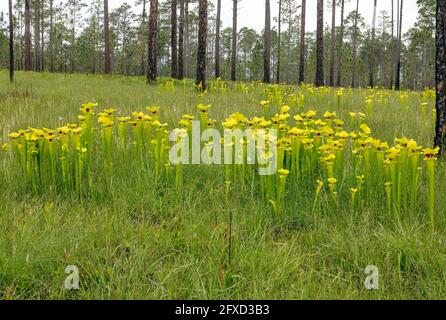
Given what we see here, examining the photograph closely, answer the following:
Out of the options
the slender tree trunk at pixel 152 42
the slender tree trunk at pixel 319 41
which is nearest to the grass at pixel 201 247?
the slender tree trunk at pixel 152 42

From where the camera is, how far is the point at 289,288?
6.36 ft

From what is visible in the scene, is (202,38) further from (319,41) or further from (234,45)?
(234,45)

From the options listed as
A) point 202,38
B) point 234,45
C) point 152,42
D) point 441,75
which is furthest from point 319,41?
point 441,75

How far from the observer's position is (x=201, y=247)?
227 cm

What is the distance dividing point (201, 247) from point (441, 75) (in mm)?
3503

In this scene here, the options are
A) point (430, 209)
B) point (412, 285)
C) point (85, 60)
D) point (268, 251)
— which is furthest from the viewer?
point (85, 60)

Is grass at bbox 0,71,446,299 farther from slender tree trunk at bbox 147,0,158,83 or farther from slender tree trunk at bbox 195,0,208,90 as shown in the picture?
slender tree trunk at bbox 147,0,158,83

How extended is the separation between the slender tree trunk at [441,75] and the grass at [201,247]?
4.14ft

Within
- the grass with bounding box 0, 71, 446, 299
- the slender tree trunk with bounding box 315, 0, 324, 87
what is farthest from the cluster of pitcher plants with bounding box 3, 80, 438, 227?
the slender tree trunk with bounding box 315, 0, 324, 87
